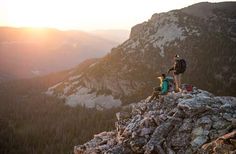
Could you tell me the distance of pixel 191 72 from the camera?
185m

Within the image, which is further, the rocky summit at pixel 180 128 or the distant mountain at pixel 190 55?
the distant mountain at pixel 190 55

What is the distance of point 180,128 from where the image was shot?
38.3 m

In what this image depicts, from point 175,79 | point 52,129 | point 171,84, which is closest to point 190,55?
point 52,129

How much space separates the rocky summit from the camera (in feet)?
115

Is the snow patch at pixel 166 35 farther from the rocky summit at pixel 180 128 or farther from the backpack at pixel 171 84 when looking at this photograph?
the rocky summit at pixel 180 128

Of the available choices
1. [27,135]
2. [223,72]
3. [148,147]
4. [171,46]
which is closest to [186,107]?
[148,147]

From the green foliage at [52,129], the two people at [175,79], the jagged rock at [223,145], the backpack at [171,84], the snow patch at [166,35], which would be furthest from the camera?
the snow patch at [166,35]

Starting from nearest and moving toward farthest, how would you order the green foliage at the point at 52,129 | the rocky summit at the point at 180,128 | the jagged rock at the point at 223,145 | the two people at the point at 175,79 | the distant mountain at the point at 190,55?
the jagged rock at the point at 223,145, the rocky summit at the point at 180,128, the two people at the point at 175,79, the green foliage at the point at 52,129, the distant mountain at the point at 190,55

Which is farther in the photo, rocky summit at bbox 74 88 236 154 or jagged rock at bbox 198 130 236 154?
rocky summit at bbox 74 88 236 154

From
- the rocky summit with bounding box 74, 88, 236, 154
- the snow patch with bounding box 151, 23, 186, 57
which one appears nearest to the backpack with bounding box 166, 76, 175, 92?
the rocky summit with bounding box 74, 88, 236, 154

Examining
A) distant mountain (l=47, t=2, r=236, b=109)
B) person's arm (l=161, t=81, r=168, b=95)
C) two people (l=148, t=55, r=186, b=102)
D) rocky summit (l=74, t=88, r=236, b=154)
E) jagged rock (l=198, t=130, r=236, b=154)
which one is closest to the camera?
jagged rock (l=198, t=130, r=236, b=154)

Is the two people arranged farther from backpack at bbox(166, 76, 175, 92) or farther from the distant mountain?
the distant mountain

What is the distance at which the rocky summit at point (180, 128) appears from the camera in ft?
115

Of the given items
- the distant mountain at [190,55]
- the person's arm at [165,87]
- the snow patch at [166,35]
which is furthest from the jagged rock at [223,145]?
the snow patch at [166,35]
